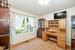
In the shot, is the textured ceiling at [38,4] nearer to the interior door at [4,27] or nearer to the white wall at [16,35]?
the white wall at [16,35]

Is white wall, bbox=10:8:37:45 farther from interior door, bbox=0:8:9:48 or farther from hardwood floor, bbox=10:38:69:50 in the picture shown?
interior door, bbox=0:8:9:48

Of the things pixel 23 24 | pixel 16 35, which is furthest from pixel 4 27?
pixel 23 24

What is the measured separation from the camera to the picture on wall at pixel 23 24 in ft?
17.7

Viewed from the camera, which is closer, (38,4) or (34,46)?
(38,4)

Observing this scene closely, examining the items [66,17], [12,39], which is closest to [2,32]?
[12,39]

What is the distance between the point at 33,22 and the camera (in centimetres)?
710

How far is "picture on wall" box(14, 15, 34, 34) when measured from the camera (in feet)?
17.7

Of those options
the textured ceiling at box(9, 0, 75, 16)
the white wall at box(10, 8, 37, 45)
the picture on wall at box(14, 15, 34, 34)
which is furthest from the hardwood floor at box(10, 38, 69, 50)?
the textured ceiling at box(9, 0, 75, 16)

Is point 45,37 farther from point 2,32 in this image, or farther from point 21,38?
point 2,32

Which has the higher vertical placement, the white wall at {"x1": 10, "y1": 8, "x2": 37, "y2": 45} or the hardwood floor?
the white wall at {"x1": 10, "y1": 8, "x2": 37, "y2": 45}

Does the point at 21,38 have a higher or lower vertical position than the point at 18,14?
lower

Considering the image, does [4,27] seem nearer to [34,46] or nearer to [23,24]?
[34,46]

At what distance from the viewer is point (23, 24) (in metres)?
5.96

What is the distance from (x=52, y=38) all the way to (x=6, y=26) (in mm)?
4350
